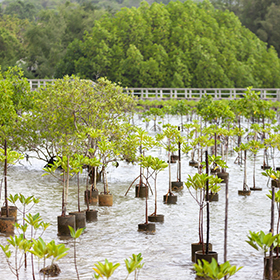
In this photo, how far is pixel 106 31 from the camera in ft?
140

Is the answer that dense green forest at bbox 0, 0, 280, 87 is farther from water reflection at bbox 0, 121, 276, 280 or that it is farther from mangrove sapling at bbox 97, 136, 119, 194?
mangrove sapling at bbox 97, 136, 119, 194

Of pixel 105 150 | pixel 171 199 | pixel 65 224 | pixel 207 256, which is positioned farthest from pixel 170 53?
pixel 207 256

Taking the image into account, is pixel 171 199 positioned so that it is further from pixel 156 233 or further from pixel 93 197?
pixel 156 233

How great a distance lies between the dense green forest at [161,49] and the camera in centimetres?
4225

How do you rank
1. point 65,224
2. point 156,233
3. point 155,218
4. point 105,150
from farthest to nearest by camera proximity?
1. point 105,150
2. point 155,218
3. point 156,233
4. point 65,224

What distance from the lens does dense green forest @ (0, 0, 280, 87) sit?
42.2 metres

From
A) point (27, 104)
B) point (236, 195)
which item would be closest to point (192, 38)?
point (27, 104)

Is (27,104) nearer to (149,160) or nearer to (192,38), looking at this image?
(149,160)

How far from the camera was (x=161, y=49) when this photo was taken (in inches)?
1690

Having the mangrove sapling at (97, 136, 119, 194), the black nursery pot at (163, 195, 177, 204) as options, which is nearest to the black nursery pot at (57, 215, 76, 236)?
the mangrove sapling at (97, 136, 119, 194)

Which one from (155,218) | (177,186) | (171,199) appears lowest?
(155,218)

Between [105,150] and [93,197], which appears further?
[93,197]

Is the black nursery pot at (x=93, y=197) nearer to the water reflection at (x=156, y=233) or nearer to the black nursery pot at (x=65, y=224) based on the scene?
the water reflection at (x=156, y=233)

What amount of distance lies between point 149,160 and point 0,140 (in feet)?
22.5
